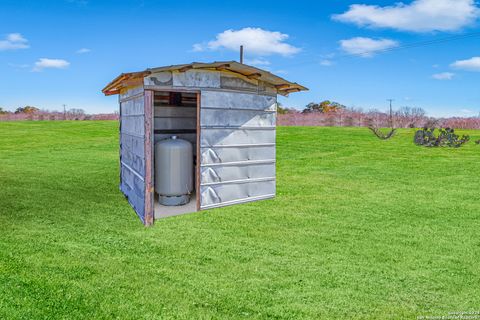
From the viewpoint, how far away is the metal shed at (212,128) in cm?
717

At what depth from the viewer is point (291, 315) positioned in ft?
12.9

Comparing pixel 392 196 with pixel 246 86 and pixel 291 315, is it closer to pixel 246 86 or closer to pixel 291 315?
pixel 246 86

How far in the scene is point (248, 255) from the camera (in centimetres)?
558

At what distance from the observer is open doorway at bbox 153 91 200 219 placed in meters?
8.56

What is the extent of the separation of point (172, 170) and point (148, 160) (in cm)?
148

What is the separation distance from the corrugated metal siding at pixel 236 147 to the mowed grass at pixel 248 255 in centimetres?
41

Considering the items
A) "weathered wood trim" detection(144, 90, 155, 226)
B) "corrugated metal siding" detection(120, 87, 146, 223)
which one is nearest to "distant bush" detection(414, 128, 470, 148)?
"corrugated metal siding" detection(120, 87, 146, 223)

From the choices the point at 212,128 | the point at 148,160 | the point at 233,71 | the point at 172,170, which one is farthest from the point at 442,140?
the point at 148,160

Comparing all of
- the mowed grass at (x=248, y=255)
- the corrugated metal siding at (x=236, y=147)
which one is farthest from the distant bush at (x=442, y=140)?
the corrugated metal siding at (x=236, y=147)

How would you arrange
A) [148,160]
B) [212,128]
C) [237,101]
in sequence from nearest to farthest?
[148,160]
[212,128]
[237,101]

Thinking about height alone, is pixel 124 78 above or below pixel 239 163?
above

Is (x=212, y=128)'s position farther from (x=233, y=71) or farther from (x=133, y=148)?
(x=133, y=148)

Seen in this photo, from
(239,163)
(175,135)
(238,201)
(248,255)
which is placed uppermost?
(175,135)

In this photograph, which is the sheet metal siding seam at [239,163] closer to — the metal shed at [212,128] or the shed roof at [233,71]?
the metal shed at [212,128]
